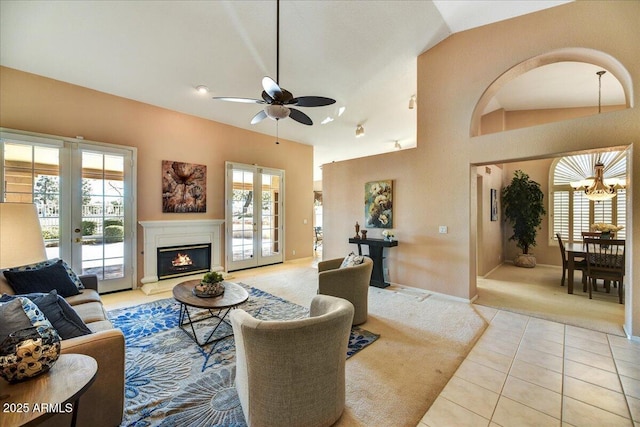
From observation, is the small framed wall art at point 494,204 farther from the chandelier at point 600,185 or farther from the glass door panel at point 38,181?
the glass door panel at point 38,181

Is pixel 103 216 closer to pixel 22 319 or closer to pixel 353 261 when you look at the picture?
pixel 22 319

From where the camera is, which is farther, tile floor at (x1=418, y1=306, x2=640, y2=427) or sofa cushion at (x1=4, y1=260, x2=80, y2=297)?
sofa cushion at (x1=4, y1=260, x2=80, y2=297)

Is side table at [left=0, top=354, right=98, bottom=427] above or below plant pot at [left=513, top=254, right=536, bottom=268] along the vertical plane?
above

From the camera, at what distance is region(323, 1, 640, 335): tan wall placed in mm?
2922

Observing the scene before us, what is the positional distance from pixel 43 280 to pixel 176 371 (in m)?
1.82

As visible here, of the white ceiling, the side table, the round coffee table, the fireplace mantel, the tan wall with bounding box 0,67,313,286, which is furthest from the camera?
the fireplace mantel

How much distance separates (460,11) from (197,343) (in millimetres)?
5635

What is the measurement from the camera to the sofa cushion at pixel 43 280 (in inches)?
98.8

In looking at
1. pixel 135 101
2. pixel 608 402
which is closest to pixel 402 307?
pixel 608 402

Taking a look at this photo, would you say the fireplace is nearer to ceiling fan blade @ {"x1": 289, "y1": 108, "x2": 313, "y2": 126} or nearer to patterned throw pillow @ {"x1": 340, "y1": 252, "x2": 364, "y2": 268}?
patterned throw pillow @ {"x1": 340, "y1": 252, "x2": 364, "y2": 268}

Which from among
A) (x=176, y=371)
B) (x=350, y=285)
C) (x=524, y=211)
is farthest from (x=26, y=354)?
(x=524, y=211)

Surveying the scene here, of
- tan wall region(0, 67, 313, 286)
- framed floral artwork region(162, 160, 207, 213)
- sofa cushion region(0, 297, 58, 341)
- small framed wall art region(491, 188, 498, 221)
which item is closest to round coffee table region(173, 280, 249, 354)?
sofa cushion region(0, 297, 58, 341)

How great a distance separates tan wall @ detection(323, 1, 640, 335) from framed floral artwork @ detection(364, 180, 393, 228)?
16cm

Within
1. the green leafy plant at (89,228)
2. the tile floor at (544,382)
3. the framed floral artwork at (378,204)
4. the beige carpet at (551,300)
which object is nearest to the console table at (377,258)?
the framed floral artwork at (378,204)
